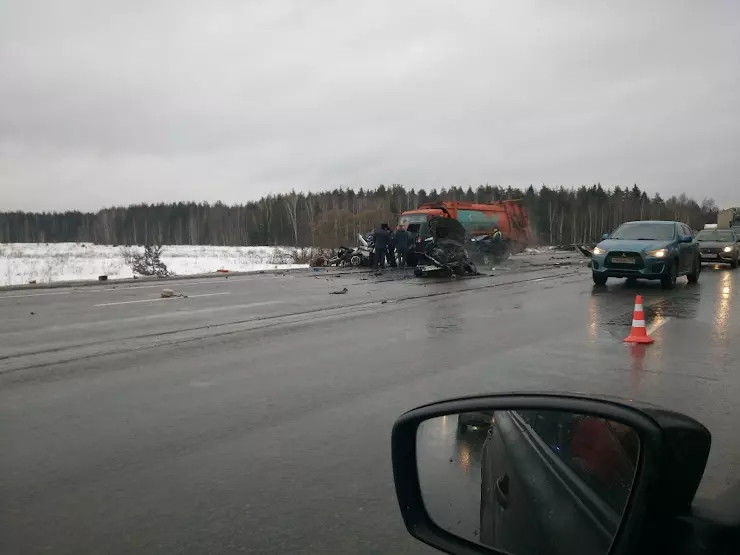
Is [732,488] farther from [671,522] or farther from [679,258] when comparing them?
[679,258]

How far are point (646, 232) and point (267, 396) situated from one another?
42.9 ft

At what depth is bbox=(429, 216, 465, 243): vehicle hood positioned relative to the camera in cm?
2398

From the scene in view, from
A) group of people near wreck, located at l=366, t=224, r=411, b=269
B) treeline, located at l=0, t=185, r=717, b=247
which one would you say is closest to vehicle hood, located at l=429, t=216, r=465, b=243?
group of people near wreck, located at l=366, t=224, r=411, b=269

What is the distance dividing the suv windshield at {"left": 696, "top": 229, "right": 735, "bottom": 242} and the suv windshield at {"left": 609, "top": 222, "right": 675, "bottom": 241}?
11218mm

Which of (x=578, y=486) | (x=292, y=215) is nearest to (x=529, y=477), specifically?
(x=578, y=486)

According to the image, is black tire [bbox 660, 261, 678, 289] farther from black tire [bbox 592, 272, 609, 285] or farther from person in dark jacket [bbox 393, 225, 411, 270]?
person in dark jacket [bbox 393, 225, 411, 270]

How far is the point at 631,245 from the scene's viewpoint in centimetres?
1424

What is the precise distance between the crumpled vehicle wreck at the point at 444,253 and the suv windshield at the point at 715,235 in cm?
1044

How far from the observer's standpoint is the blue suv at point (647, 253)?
14.0 meters

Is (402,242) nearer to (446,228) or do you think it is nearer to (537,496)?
(446,228)

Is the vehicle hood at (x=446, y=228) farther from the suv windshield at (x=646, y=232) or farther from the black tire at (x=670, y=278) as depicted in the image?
the black tire at (x=670, y=278)

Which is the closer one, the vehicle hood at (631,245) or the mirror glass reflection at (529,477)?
the mirror glass reflection at (529,477)

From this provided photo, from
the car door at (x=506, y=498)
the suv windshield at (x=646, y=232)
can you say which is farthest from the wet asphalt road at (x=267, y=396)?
the suv windshield at (x=646, y=232)

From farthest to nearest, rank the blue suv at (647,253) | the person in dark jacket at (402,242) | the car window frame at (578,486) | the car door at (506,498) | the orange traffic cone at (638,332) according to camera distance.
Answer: the person in dark jacket at (402,242), the blue suv at (647,253), the orange traffic cone at (638,332), the car door at (506,498), the car window frame at (578,486)
